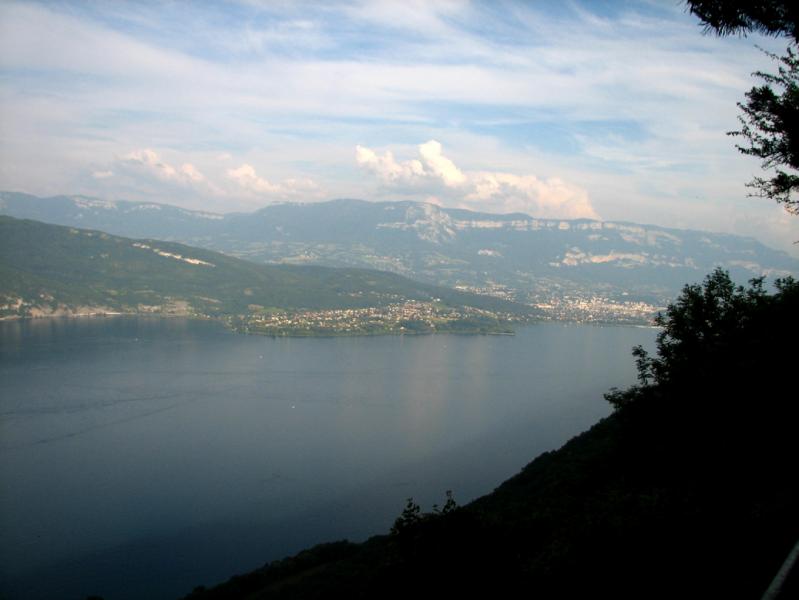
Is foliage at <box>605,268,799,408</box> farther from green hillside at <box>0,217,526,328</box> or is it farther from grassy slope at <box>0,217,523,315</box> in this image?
grassy slope at <box>0,217,523,315</box>

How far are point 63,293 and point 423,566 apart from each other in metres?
110

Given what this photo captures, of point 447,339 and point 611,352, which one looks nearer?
point 611,352

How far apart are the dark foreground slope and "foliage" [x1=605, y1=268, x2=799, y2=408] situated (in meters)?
0.05

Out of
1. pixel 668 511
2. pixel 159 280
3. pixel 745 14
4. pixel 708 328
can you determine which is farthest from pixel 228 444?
pixel 159 280

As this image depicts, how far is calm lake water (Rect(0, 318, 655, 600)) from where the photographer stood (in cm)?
2630

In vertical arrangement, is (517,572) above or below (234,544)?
above

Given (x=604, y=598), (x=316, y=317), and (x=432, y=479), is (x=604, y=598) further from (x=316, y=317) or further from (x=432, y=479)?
(x=316, y=317)

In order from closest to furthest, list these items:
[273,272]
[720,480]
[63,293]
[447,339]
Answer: [720,480] → [447,339] → [63,293] → [273,272]

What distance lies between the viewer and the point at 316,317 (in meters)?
106

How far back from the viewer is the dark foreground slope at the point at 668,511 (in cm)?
607

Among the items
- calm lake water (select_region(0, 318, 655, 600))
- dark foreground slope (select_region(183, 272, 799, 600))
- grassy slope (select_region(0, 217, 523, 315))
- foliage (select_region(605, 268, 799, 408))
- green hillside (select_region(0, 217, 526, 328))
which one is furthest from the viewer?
grassy slope (select_region(0, 217, 523, 315))

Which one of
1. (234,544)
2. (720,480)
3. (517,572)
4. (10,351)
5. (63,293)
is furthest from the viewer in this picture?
(63,293)

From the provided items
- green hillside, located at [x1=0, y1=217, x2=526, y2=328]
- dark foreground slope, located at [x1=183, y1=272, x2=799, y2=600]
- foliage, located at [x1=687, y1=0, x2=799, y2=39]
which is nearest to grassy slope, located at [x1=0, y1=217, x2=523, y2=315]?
green hillside, located at [x1=0, y1=217, x2=526, y2=328]

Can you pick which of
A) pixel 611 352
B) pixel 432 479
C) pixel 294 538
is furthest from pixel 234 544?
pixel 611 352
